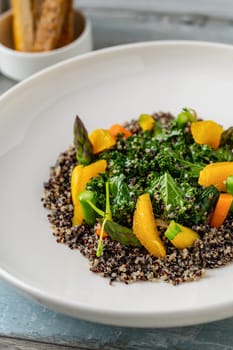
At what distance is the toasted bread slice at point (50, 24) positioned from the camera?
418 centimetres

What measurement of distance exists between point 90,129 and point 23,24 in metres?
1.01

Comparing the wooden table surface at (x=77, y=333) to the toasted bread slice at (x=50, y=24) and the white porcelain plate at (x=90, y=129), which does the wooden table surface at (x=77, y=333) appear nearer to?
the white porcelain plate at (x=90, y=129)

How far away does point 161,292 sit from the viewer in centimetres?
268

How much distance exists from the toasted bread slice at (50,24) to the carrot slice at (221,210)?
1.81 m

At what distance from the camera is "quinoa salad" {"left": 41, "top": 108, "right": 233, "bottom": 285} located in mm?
2824

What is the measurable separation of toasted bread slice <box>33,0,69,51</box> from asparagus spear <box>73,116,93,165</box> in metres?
1.17

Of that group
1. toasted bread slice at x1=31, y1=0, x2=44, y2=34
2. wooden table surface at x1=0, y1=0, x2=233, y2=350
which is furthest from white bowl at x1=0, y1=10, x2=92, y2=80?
wooden table surface at x1=0, y1=0, x2=233, y2=350

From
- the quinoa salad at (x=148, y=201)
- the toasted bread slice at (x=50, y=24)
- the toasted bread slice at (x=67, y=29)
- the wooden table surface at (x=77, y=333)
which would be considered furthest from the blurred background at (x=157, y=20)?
the wooden table surface at (x=77, y=333)

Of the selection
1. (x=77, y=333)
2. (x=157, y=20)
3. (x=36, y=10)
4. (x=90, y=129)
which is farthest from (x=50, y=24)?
(x=77, y=333)

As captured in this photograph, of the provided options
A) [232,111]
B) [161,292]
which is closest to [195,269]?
[161,292]

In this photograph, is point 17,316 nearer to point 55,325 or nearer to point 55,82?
point 55,325

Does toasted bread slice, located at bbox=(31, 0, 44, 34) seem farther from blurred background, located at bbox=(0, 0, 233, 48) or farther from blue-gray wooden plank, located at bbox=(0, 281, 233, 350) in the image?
blue-gray wooden plank, located at bbox=(0, 281, 233, 350)

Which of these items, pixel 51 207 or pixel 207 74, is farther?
pixel 207 74

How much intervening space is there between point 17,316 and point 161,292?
0.67 m
